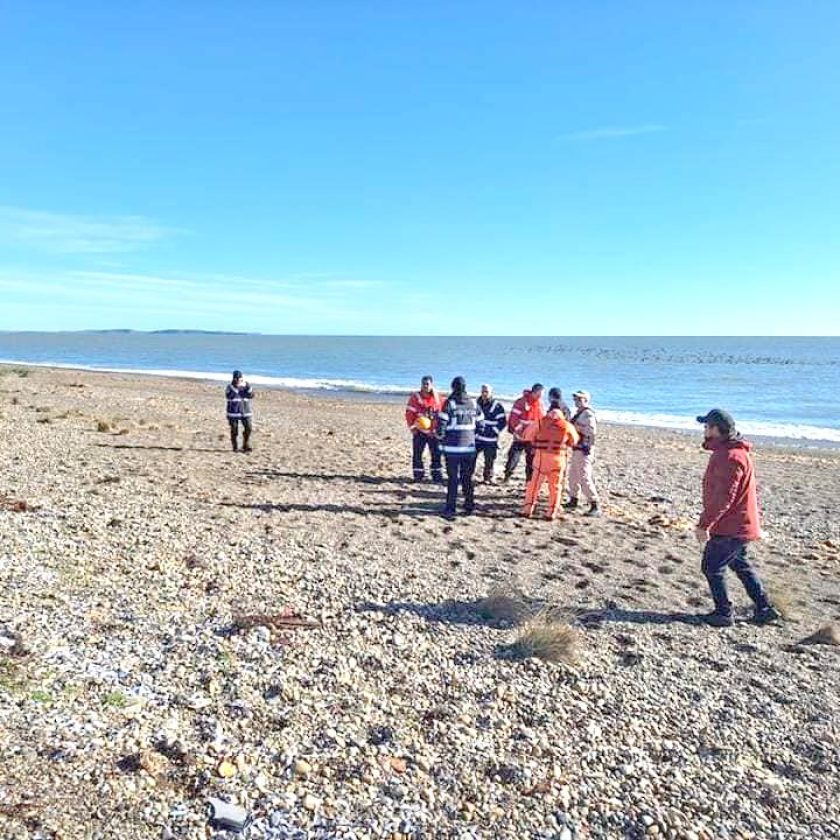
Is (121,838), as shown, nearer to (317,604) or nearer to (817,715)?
(317,604)

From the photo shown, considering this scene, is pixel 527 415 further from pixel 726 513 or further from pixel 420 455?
pixel 726 513

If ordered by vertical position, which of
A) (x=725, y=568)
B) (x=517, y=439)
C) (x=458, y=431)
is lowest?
(x=725, y=568)

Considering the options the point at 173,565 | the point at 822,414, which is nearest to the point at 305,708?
the point at 173,565

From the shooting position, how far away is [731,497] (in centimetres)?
674

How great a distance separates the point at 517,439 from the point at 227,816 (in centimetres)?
993

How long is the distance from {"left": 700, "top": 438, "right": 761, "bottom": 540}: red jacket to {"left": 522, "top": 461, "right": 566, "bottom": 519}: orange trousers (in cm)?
401

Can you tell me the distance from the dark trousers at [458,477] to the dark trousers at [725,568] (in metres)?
4.22

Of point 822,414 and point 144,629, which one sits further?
point 822,414

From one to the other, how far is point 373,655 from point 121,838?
8.27 feet

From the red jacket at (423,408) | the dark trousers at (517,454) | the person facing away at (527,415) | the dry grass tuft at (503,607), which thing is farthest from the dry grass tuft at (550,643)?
the red jacket at (423,408)

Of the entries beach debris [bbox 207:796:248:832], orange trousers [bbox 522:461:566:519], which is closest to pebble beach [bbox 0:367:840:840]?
beach debris [bbox 207:796:248:832]

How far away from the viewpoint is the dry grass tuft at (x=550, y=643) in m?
5.89

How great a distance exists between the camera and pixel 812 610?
7.66 metres

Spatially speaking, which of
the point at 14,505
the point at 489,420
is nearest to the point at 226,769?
the point at 14,505
